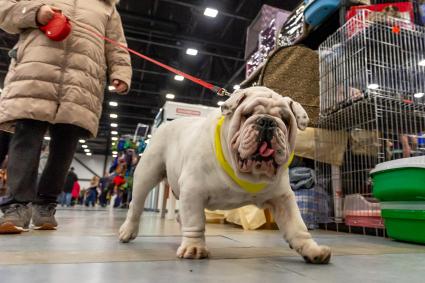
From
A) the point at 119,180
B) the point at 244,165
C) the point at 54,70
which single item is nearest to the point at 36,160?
the point at 54,70

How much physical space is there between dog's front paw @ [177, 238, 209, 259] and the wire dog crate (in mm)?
1930

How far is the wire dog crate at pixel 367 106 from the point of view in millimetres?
2846

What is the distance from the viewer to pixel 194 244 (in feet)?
4.62

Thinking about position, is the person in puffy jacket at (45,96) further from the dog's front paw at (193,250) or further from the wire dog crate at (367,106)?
the wire dog crate at (367,106)

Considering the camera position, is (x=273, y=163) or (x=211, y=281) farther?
(x=273, y=163)

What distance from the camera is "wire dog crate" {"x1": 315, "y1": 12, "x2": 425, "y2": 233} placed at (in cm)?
285

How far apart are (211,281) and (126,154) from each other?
7.24 m

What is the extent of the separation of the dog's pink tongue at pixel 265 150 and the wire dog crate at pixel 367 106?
177cm

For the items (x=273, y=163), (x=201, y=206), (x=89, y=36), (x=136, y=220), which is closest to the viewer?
(x=273, y=163)

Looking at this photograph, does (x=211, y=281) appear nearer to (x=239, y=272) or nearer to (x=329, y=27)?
(x=239, y=272)

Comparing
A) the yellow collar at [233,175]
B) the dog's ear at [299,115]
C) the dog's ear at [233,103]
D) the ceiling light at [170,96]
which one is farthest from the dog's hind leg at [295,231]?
the ceiling light at [170,96]

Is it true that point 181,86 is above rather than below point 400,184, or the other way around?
above

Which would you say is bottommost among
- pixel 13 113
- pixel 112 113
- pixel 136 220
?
pixel 136 220

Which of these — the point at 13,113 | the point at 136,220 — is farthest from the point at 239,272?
the point at 13,113
